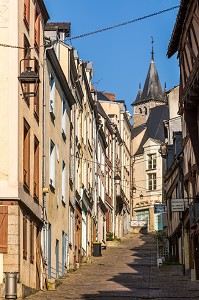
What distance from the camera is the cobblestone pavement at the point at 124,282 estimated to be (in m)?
21.1

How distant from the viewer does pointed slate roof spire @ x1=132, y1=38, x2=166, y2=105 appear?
406 feet

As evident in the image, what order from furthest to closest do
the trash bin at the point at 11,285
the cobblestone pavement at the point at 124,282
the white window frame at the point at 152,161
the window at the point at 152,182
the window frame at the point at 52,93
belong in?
the white window frame at the point at 152,161, the window at the point at 152,182, the window frame at the point at 52,93, the cobblestone pavement at the point at 124,282, the trash bin at the point at 11,285

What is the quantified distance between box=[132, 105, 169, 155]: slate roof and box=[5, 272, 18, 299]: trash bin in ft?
207

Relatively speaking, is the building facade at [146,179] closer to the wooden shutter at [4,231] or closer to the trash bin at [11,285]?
the wooden shutter at [4,231]

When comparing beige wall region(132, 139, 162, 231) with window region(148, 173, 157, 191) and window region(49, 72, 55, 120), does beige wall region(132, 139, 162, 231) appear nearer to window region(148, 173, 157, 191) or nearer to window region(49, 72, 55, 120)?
window region(148, 173, 157, 191)

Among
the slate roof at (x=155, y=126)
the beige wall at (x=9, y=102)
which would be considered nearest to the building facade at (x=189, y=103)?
the beige wall at (x=9, y=102)

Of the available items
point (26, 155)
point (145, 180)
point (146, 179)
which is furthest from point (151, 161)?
point (26, 155)

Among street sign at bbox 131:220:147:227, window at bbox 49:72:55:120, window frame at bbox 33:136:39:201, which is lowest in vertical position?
street sign at bbox 131:220:147:227

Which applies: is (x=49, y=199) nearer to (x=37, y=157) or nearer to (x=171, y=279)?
(x=37, y=157)

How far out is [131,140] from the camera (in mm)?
82688

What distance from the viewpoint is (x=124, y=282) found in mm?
25938

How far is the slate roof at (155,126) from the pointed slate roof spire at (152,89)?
25442 millimetres

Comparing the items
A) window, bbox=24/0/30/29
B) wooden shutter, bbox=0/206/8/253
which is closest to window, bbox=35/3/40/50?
window, bbox=24/0/30/29

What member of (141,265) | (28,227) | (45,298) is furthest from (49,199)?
(141,265)
